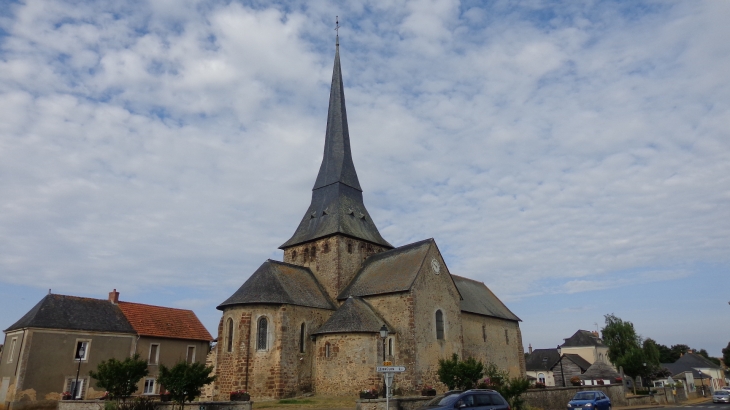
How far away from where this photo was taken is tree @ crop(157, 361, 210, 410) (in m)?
19.3

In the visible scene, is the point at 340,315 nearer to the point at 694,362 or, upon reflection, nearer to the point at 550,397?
the point at 550,397

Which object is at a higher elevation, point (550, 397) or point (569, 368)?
point (569, 368)

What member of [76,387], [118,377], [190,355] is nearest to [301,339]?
[118,377]

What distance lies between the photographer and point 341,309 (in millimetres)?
30438

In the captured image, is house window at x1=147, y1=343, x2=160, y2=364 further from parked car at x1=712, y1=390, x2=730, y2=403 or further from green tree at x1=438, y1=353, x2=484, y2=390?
parked car at x1=712, y1=390, x2=730, y2=403

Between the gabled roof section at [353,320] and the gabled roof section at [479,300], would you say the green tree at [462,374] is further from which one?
the gabled roof section at [479,300]

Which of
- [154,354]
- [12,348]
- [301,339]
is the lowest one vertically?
[154,354]

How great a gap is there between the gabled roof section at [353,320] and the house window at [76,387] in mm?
14749

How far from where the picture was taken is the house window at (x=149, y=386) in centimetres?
3365

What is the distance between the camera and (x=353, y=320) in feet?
95.0

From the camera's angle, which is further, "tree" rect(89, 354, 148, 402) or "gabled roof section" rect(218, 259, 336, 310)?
"gabled roof section" rect(218, 259, 336, 310)

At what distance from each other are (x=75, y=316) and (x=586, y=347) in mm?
61437

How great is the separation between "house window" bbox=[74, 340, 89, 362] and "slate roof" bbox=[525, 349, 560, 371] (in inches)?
1883

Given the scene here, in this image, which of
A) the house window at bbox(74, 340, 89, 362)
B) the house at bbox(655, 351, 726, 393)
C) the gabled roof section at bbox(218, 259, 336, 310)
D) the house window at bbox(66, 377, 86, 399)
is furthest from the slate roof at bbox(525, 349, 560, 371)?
the house window at bbox(74, 340, 89, 362)
